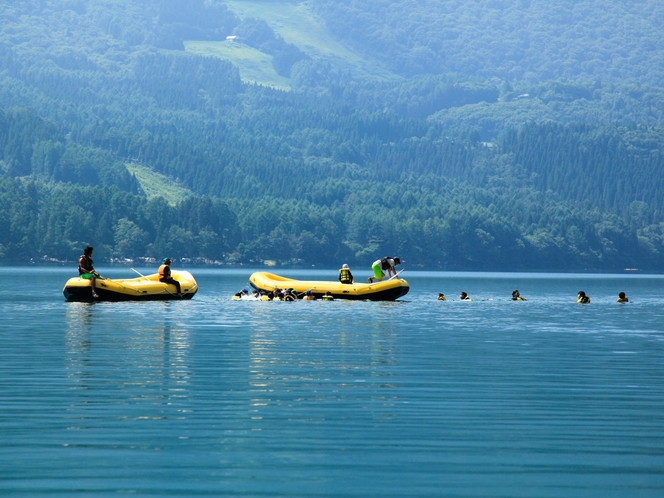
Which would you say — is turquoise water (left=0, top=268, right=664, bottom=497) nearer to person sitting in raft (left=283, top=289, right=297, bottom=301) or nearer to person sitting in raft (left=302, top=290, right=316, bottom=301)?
person sitting in raft (left=283, top=289, right=297, bottom=301)

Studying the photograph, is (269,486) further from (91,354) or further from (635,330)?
(635,330)

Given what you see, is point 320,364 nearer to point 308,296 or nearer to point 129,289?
point 129,289

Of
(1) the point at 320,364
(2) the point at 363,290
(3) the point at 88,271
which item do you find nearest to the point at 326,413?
(1) the point at 320,364

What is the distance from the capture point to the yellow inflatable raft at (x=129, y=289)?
54.4 metres

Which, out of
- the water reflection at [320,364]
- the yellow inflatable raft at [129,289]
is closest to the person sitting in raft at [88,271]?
the yellow inflatable raft at [129,289]

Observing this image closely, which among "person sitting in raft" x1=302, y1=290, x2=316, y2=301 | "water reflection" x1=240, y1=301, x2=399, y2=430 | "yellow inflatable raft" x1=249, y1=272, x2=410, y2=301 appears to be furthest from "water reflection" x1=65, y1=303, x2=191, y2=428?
"yellow inflatable raft" x1=249, y1=272, x2=410, y2=301

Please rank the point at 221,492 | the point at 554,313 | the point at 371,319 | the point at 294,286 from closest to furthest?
1. the point at 221,492
2. the point at 371,319
3. the point at 554,313
4. the point at 294,286

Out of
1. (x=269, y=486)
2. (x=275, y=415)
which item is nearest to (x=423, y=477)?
(x=269, y=486)

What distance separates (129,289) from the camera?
56344 millimetres

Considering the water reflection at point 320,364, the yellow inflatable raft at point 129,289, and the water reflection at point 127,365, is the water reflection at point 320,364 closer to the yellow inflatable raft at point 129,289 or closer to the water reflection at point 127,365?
the water reflection at point 127,365

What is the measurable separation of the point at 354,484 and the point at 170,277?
4614cm

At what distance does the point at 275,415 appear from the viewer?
744 inches

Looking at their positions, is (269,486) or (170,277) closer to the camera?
(269,486)

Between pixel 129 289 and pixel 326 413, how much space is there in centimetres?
3844
